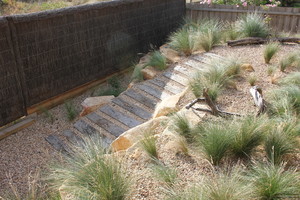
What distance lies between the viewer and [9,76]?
513 cm

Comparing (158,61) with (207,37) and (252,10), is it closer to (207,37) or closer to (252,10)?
(207,37)

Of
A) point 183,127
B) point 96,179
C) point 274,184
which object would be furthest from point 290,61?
point 96,179

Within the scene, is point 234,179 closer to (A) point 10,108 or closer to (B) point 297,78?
(B) point 297,78

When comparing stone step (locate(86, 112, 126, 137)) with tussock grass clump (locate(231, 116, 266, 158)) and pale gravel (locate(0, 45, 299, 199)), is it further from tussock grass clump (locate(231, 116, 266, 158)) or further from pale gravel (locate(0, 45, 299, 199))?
tussock grass clump (locate(231, 116, 266, 158))

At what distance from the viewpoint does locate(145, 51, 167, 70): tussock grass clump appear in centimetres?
662

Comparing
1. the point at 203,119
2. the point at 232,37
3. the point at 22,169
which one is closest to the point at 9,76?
the point at 22,169

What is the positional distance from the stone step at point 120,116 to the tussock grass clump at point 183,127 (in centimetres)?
159

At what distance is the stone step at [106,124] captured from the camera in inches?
207

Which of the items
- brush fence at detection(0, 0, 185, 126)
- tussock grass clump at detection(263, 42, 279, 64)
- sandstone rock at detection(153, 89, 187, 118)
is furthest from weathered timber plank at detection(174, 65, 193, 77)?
brush fence at detection(0, 0, 185, 126)

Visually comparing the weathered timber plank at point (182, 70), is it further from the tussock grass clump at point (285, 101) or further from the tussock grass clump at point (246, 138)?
the tussock grass clump at point (246, 138)

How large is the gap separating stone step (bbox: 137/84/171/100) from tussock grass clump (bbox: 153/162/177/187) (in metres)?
2.91

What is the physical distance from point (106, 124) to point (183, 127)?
204 centimetres

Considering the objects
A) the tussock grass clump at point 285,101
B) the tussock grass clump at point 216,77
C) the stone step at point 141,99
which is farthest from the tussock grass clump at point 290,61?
the stone step at point 141,99

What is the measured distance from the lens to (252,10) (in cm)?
923
